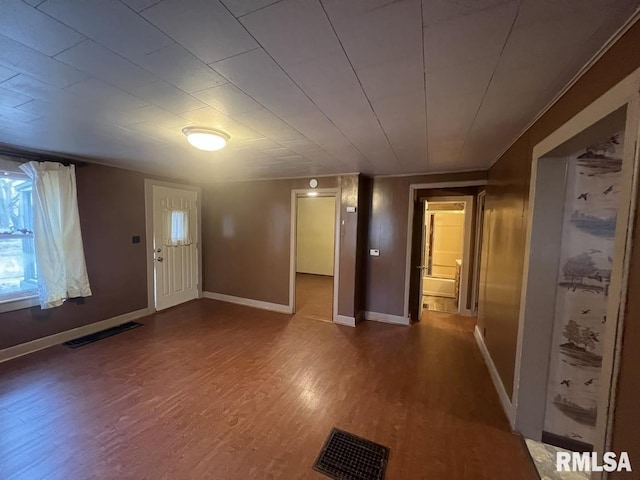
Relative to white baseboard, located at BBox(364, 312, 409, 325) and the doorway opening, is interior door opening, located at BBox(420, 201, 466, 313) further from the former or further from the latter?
the doorway opening

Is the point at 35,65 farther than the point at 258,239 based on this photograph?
No

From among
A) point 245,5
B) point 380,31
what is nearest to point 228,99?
point 245,5

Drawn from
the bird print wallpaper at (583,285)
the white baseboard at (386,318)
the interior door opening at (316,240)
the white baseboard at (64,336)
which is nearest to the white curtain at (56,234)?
the white baseboard at (64,336)

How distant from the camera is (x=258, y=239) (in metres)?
4.94

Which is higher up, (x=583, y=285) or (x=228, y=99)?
(x=228, y=99)

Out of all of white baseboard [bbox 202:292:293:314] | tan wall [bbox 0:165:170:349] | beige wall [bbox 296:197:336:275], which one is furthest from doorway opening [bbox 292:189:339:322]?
tan wall [bbox 0:165:170:349]

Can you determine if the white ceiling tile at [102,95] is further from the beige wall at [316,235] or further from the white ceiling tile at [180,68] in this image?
the beige wall at [316,235]

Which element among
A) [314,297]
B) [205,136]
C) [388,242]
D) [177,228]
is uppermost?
[205,136]

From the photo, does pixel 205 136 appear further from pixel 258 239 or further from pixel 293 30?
pixel 258 239

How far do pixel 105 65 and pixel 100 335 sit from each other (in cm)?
357

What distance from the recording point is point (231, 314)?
455 cm

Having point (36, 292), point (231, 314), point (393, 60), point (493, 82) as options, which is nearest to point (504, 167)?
point (493, 82)

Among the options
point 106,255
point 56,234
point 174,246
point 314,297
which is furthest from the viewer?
point 314,297

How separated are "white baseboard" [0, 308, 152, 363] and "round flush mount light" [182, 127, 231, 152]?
3.13m
